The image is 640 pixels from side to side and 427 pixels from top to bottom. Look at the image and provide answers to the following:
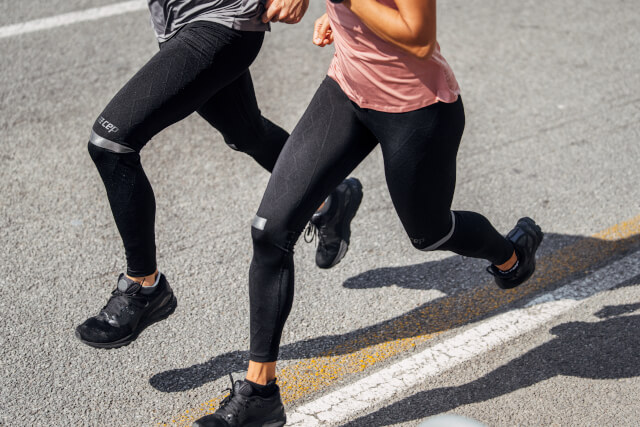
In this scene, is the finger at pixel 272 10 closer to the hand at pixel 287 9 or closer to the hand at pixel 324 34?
the hand at pixel 287 9

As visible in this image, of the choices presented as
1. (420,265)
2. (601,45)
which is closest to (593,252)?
(420,265)

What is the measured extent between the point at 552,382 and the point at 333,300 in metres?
1.05

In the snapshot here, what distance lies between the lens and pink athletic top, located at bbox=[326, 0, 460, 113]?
242cm

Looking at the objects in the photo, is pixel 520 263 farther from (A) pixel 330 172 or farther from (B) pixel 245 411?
(B) pixel 245 411

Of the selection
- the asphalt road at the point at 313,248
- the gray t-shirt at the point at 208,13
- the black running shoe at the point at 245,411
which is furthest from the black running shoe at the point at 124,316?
the gray t-shirt at the point at 208,13

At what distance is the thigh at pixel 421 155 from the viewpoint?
251 centimetres

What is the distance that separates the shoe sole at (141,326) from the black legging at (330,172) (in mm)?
571

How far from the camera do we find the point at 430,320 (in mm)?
3414

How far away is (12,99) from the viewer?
5.23 m

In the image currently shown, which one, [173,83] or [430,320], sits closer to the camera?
[173,83]

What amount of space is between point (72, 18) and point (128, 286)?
4.12 metres

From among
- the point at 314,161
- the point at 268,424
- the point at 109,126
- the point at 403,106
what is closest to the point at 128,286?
the point at 109,126

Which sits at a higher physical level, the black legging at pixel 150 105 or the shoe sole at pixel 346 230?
the black legging at pixel 150 105

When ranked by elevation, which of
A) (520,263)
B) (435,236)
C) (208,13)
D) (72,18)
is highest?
(208,13)
